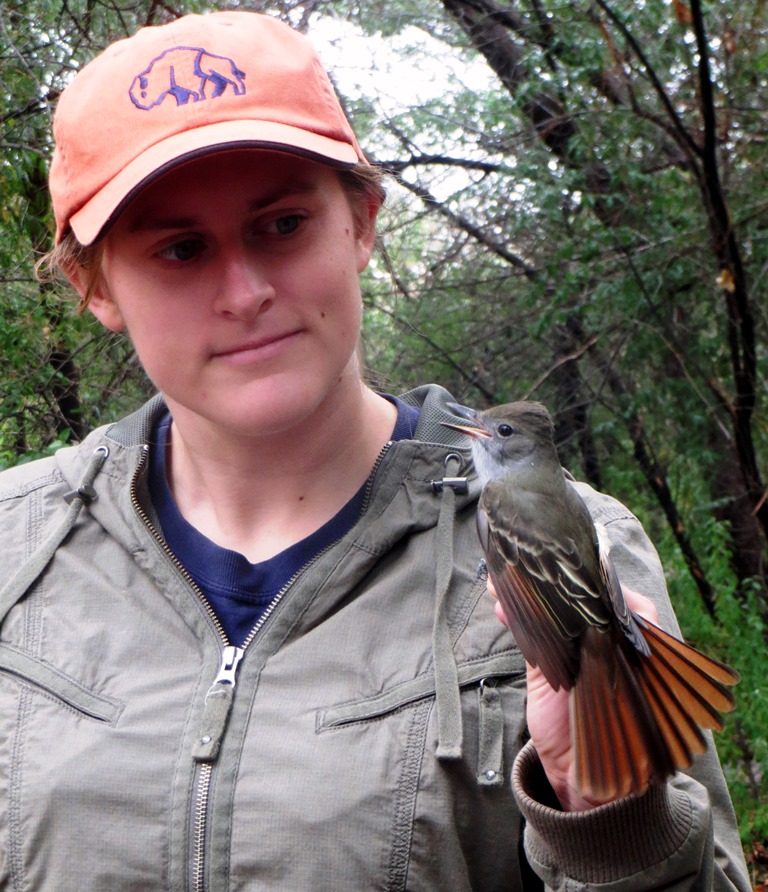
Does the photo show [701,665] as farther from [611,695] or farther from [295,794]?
[295,794]

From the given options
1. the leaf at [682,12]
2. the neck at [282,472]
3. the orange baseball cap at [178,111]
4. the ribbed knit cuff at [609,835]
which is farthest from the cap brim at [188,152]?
the leaf at [682,12]

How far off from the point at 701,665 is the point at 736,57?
4.51 m

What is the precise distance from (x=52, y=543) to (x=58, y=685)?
30 cm

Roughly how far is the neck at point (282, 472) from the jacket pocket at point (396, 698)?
0.37m

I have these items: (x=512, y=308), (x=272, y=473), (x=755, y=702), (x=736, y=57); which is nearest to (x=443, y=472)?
(x=272, y=473)

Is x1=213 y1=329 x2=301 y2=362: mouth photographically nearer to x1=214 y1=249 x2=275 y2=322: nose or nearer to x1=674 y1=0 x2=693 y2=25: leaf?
x1=214 y1=249 x2=275 y2=322: nose

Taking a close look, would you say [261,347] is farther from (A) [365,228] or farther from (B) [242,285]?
(A) [365,228]

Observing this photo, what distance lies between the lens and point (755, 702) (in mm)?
4629

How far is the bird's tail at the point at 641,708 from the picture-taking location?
1.66 meters

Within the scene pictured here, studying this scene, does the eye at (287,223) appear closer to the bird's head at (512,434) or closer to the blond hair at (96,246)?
the blond hair at (96,246)

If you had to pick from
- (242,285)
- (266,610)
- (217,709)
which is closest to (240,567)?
(266,610)

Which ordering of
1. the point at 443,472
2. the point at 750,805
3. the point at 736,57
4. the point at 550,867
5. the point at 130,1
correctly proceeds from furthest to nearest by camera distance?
the point at 736,57, the point at 750,805, the point at 130,1, the point at 443,472, the point at 550,867

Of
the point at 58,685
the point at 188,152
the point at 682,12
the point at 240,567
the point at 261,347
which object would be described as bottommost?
the point at 58,685

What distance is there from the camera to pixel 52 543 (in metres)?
2.09
